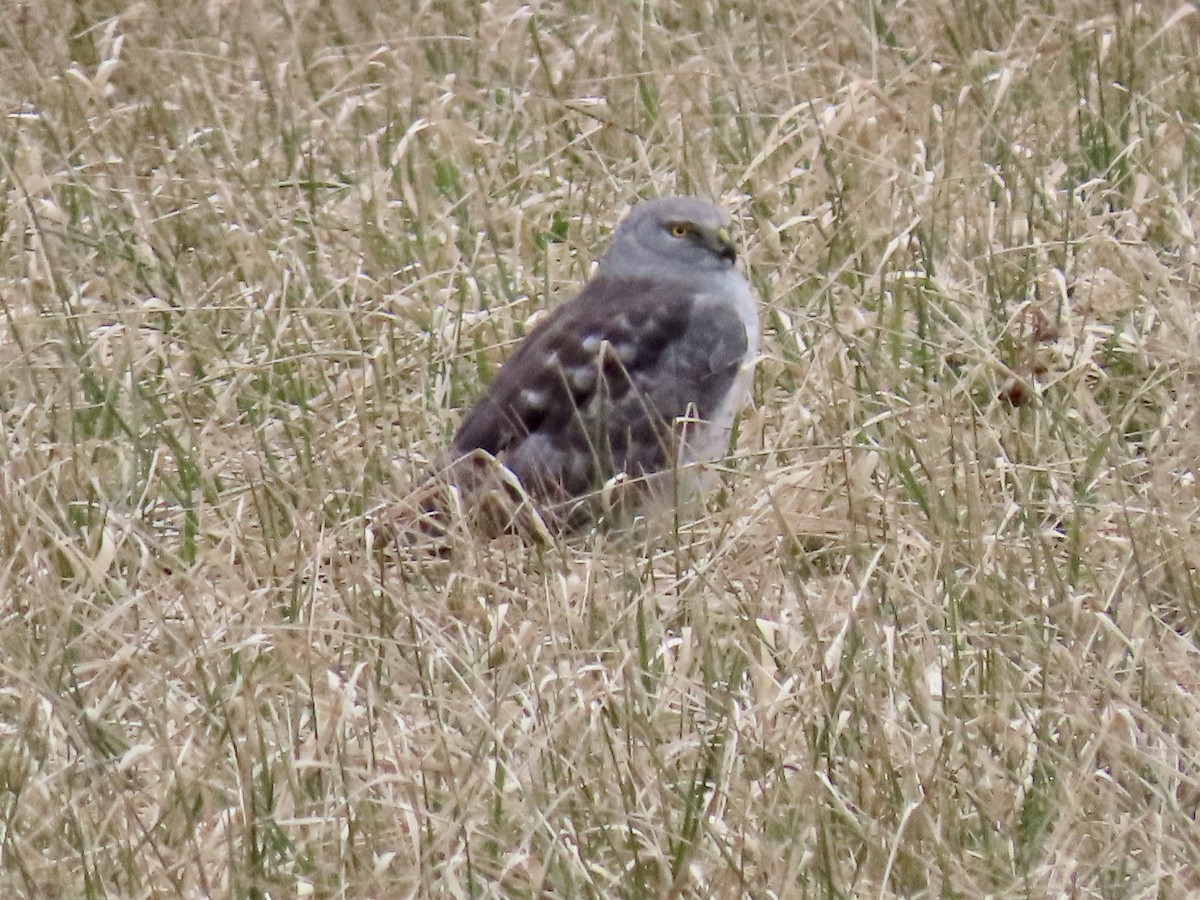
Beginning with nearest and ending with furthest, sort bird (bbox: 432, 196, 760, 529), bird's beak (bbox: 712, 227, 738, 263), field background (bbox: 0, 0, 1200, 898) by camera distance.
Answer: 1. field background (bbox: 0, 0, 1200, 898)
2. bird (bbox: 432, 196, 760, 529)
3. bird's beak (bbox: 712, 227, 738, 263)

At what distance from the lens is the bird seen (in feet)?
19.4

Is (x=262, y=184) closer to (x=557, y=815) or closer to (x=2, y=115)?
(x=2, y=115)

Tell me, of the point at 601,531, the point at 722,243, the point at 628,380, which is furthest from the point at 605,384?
the point at 722,243

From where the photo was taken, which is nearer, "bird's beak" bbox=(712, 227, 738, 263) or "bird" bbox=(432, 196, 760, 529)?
"bird" bbox=(432, 196, 760, 529)

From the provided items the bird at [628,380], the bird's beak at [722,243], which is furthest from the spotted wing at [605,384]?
the bird's beak at [722,243]

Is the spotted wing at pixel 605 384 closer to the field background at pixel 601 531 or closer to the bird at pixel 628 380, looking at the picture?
the bird at pixel 628 380

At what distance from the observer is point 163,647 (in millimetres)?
5066

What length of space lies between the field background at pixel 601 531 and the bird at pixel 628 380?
163 mm

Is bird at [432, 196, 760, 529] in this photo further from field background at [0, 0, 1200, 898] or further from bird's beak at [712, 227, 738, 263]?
field background at [0, 0, 1200, 898]

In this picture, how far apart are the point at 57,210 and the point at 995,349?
10.0ft

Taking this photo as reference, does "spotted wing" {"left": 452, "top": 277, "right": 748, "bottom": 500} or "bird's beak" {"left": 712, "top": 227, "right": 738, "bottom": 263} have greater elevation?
"bird's beak" {"left": 712, "top": 227, "right": 738, "bottom": 263}

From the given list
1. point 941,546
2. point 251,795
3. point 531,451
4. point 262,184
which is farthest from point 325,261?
point 251,795

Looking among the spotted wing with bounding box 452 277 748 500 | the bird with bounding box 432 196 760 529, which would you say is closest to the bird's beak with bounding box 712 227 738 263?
the bird with bounding box 432 196 760 529

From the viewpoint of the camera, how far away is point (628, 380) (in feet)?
19.2
